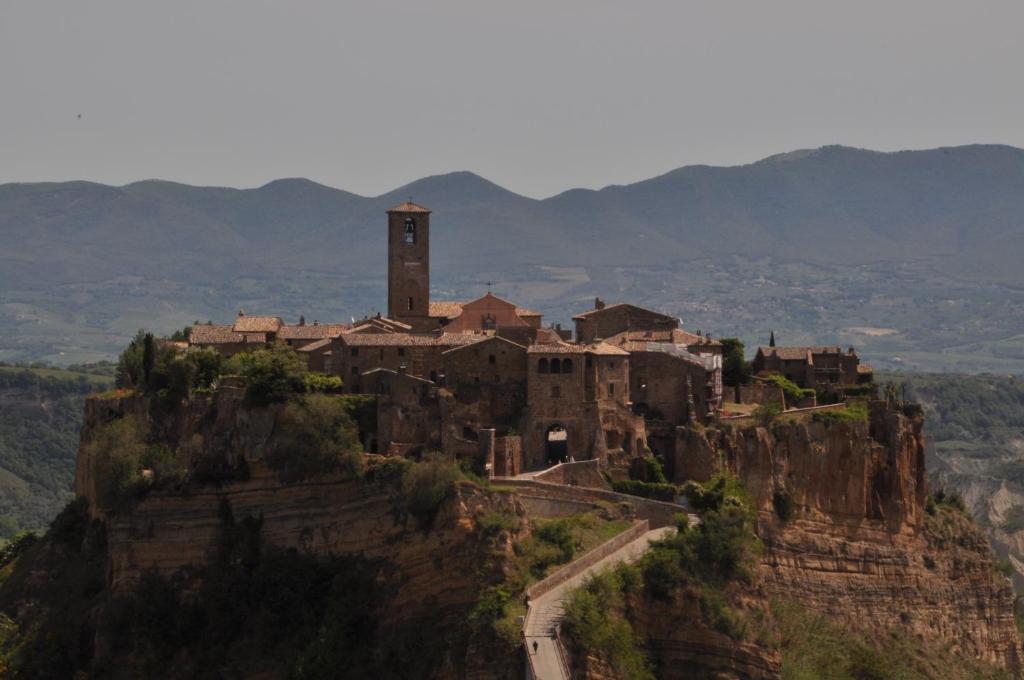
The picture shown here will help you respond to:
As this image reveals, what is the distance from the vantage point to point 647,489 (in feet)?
214

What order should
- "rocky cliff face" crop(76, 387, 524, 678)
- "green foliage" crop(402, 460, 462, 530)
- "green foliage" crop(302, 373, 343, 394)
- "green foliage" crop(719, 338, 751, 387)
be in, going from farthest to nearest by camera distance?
1. "green foliage" crop(719, 338, 751, 387)
2. "green foliage" crop(302, 373, 343, 394)
3. "green foliage" crop(402, 460, 462, 530)
4. "rocky cliff face" crop(76, 387, 524, 678)

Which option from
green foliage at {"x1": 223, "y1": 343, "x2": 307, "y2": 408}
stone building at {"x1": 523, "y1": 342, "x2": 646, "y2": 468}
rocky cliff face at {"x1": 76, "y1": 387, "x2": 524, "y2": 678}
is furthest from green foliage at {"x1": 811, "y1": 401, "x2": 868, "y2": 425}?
green foliage at {"x1": 223, "y1": 343, "x2": 307, "y2": 408}

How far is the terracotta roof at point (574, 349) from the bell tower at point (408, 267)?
13.0m

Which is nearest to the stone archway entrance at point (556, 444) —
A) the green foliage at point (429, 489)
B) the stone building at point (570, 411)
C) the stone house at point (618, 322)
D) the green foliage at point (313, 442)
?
the stone building at point (570, 411)

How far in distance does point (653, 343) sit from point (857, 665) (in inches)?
560

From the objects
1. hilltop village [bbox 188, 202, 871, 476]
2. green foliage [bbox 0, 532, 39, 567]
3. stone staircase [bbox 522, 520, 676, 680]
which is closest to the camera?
stone staircase [bbox 522, 520, 676, 680]

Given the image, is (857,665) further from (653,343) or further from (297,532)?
(297,532)

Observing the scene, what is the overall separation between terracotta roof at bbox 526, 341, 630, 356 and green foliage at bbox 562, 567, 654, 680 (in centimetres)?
1018

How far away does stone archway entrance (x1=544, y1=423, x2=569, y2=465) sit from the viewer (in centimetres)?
6631

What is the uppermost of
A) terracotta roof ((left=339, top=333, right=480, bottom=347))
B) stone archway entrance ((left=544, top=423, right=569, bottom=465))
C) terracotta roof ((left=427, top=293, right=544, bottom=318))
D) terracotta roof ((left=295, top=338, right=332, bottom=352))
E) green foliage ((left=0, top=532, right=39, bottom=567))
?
terracotta roof ((left=427, top=293, right=544, bottom=318))

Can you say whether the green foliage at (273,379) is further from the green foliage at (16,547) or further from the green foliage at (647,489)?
the green foliage at (16,547)

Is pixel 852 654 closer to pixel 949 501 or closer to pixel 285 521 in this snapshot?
pixel 949 501

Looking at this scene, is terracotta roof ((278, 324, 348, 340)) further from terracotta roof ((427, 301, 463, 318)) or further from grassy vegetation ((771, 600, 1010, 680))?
grassy vegetation ((771, 600, 1010, 680))

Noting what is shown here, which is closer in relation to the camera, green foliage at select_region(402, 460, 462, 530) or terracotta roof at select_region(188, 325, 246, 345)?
green foliage at select_region(402, 460, 462, 530)
